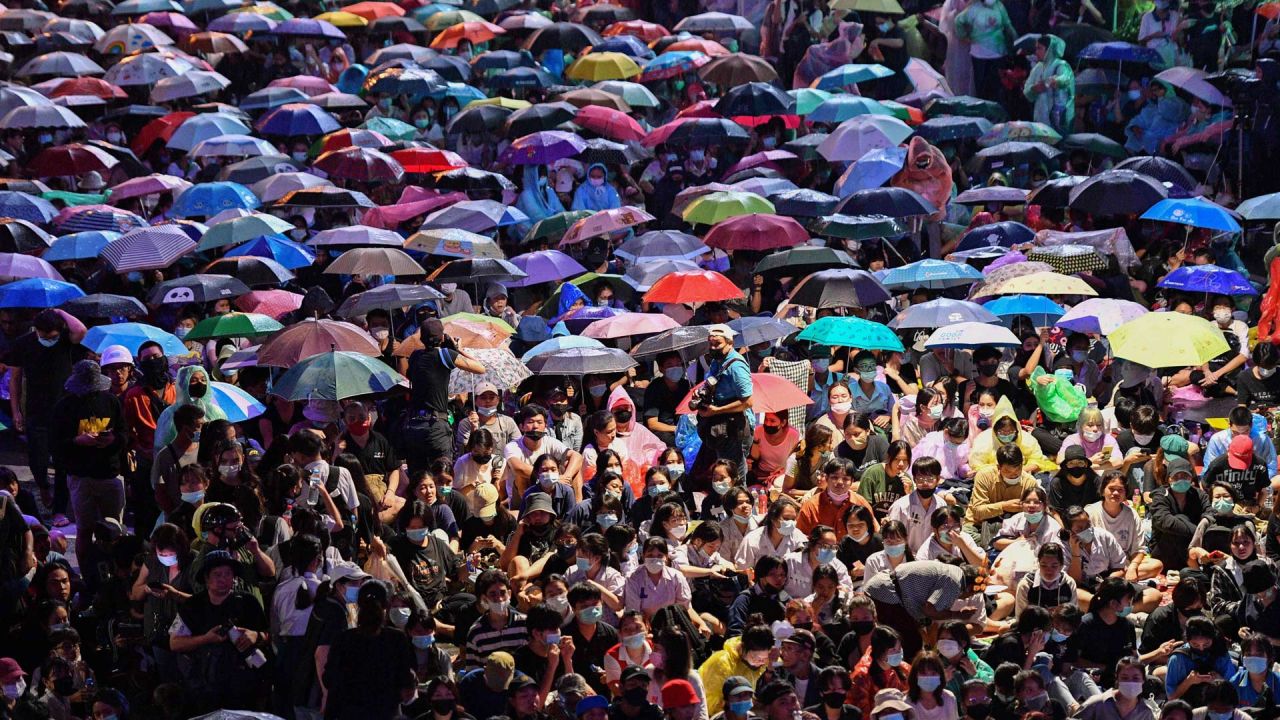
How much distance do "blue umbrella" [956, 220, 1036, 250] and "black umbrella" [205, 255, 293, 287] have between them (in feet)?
21.0

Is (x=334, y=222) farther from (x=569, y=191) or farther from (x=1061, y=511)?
(x=1061, y=511)

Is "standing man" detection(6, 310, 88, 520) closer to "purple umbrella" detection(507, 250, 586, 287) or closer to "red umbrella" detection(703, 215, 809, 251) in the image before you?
"purple umbrella" detection(507, 250, 586, 287)

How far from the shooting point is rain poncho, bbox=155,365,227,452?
15180 millimetres

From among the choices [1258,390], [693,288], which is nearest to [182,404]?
[693,288]

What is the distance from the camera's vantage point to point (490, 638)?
13.6 meters

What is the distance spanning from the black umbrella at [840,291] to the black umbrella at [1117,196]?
305cm

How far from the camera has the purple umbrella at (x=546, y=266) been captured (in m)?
20.4

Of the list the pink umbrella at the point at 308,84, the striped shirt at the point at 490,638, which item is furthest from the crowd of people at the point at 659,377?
the pink umbrella at the point at 308,84

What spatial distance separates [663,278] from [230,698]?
24.3 ft

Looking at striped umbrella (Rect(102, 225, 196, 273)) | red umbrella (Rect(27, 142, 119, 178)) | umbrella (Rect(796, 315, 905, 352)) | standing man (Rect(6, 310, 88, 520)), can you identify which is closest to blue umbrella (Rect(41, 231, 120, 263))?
striped umbrella (Rect(102, 225, 196, 273))

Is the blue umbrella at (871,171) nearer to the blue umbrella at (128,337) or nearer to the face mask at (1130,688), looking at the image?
the blue umbrella at (128,337)

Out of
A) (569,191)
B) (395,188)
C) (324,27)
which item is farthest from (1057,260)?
Answer: (324,27)

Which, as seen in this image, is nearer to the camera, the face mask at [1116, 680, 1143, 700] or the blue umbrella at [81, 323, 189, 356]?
the face mask at [1116, 680, 1143, 700]

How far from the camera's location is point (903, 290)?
20000 mm
